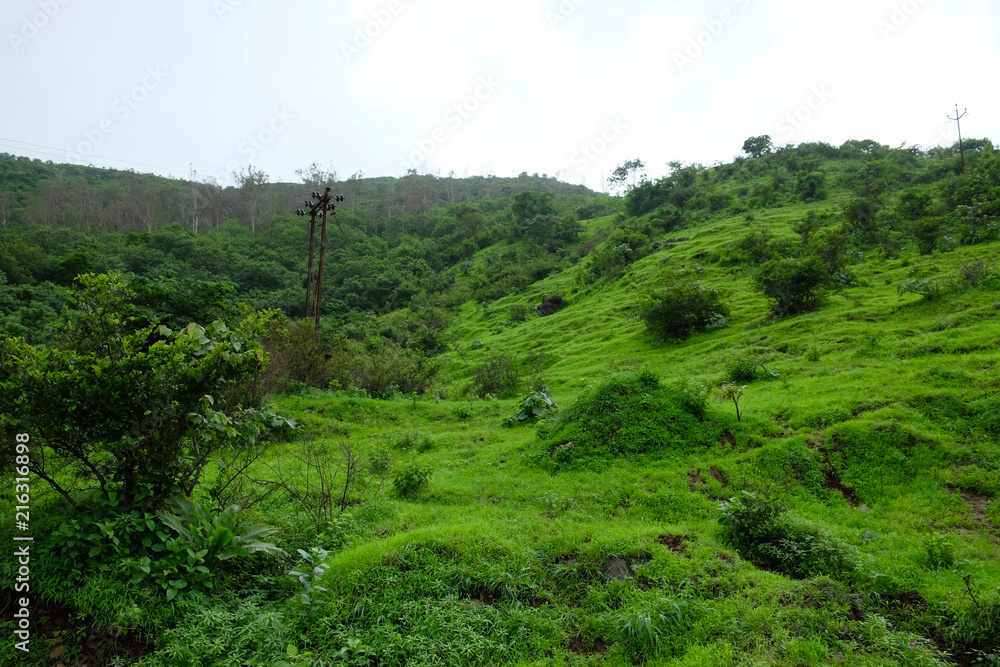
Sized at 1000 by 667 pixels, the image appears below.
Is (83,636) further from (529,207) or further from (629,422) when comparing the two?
(529,207)

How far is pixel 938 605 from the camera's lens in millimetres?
5113

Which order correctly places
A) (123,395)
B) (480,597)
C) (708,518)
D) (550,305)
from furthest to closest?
(550,305) → (708,518) → (480,597) → (123,395)

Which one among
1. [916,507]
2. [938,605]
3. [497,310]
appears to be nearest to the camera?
[938,605]

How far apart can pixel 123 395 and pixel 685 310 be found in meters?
20.1

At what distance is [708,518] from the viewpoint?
305 inches

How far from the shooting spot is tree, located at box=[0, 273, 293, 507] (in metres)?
4.93

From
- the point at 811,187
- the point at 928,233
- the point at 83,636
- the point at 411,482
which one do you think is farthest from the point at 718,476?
the point at 811,187

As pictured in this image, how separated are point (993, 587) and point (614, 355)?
631 inches

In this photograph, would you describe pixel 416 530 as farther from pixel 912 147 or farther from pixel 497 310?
pixel 912 147

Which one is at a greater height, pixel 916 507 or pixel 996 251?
pixel 996 251

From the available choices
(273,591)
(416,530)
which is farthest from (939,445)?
(273,591)

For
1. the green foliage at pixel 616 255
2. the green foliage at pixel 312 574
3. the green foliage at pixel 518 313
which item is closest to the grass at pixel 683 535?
the green foliage at pixel 312 574

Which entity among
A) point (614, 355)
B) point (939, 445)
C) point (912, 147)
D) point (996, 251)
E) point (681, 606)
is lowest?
point (681, 606)

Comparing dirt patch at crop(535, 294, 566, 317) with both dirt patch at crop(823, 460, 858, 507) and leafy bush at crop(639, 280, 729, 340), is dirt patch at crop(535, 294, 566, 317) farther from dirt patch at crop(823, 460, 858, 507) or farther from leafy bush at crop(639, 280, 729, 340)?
dirt patch at crop(823, 460, 858, 507)
